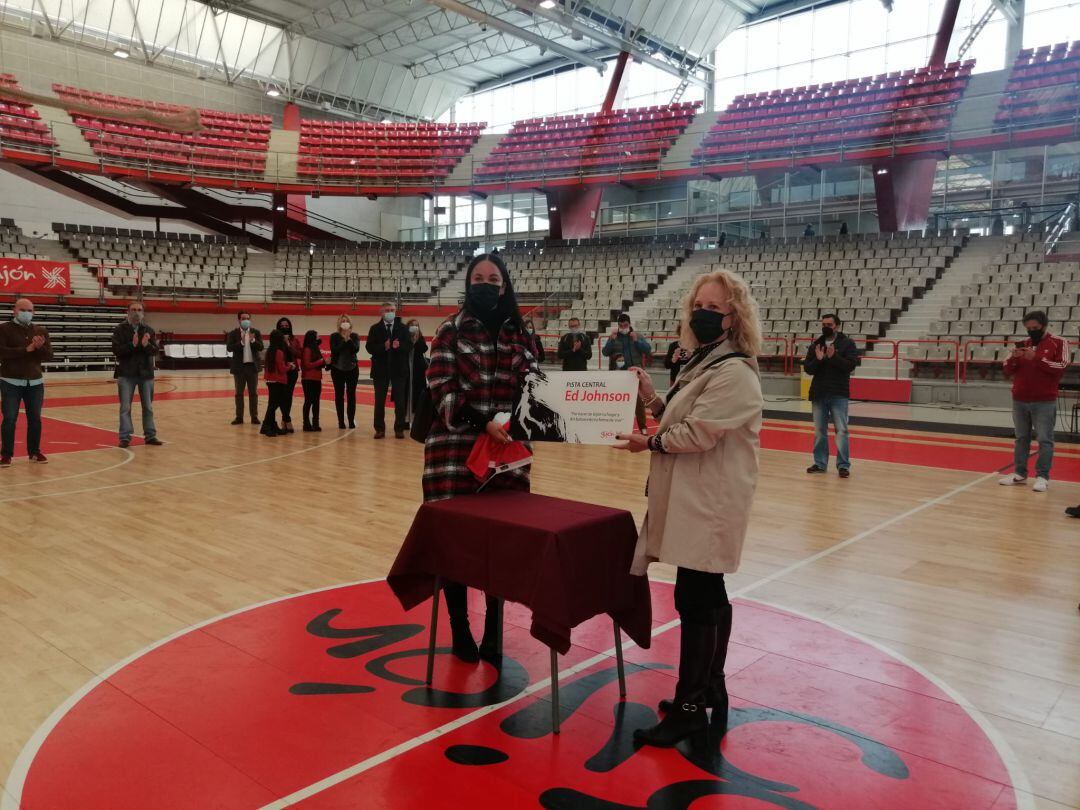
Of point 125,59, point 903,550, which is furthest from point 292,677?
point 125,59

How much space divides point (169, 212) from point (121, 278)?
18.1ft

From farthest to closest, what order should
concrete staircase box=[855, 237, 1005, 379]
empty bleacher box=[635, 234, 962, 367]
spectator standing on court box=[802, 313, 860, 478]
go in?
empty bleacher box=[635, 234, 962, 367], concrete staircase box=[855, 237, 1005, 379], spectator standing on court box=[802, 313, 860, 478]

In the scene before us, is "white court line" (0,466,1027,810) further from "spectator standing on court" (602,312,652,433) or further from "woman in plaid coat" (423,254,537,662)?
"spectator standing on court" (602,312,652,433)

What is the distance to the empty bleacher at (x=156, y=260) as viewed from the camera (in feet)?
72.5

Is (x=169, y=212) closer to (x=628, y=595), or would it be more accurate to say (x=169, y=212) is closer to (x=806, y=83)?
(x=806, y=83)

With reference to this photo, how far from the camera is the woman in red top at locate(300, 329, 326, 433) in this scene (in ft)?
32.9

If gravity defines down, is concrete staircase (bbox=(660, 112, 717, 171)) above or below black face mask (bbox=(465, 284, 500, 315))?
above

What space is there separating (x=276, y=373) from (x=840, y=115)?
18361 millimetres

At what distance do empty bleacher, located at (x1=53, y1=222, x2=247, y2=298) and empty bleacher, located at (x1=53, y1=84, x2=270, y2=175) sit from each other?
2401 millimetres

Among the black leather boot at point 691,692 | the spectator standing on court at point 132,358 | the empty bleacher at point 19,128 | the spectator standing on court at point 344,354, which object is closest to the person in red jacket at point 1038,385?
the black leather boot at point 691,692

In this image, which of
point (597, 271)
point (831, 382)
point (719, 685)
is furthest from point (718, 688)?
point (597, 271)

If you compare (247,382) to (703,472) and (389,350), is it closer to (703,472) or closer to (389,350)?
(389,350)

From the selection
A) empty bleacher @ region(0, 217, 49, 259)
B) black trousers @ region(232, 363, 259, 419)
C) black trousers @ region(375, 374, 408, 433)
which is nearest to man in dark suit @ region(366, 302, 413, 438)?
black trousers @ region(375, 374, 408, 433)

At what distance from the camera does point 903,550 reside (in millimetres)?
5008
